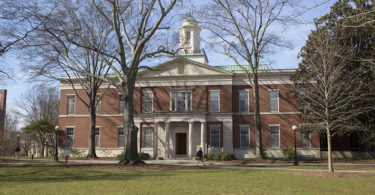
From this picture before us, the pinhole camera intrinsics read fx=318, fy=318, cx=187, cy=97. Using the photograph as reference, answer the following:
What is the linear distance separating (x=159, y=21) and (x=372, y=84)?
1774cm

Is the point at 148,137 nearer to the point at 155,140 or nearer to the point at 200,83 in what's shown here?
the point at 155,140

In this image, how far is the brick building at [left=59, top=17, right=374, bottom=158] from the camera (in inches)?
1272

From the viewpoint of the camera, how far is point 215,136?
32.8 metres

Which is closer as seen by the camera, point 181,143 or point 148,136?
point 181,143

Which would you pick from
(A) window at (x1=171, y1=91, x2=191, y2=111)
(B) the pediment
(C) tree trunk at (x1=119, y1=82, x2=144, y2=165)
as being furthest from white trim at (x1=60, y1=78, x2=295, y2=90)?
(C) tree trunk at (x1=119, y1=82, x2=144, y2=165)

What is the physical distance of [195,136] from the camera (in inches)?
1284

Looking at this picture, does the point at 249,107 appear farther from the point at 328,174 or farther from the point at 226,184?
the point at 226,184

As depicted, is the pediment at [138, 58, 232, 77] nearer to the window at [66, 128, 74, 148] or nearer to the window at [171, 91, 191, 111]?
the window at [171, 91, 191, 111]

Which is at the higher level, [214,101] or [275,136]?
[214,101]

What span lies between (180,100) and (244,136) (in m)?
7.69

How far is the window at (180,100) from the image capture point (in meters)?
33.6

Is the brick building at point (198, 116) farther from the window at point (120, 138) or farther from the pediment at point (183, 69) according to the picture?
the window at point (120, 138)

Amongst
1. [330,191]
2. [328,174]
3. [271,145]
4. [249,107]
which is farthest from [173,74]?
[330,191]

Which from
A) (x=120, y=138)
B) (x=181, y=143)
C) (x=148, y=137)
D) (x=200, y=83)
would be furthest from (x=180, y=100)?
(x=120, y=138)
